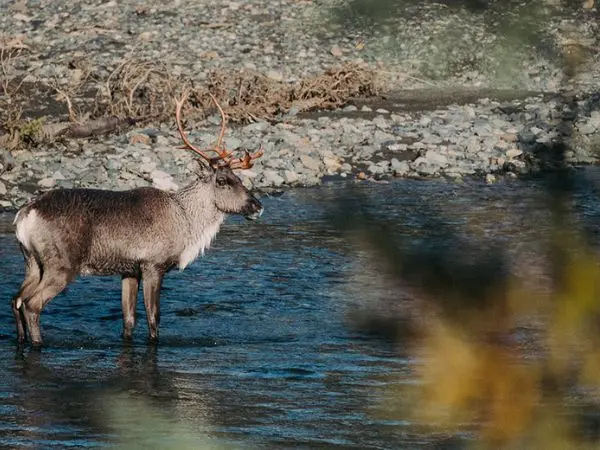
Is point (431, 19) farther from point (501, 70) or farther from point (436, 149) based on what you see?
point (436, 149)

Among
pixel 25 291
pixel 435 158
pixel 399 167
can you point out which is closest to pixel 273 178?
pixel 399 167

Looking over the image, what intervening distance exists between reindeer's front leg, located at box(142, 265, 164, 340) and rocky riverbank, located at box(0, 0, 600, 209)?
3.27m

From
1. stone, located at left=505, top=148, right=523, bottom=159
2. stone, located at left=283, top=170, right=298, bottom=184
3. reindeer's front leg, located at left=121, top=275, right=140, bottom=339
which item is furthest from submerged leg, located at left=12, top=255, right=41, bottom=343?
stone, located at left=505, top=148, right=523, bottom=159

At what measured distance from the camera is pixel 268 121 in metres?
18.9

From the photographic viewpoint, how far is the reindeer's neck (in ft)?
34.1

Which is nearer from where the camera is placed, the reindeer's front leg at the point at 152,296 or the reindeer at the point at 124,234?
the reindeer at the point at 124,234

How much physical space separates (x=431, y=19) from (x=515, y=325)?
4806 mm

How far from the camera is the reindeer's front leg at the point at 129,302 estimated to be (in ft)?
32.9

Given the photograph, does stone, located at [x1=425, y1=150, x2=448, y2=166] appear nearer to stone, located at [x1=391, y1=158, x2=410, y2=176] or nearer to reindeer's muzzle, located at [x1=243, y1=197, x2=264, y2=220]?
stone, located at [x1=391, y1=158, x2=410, y2=176]

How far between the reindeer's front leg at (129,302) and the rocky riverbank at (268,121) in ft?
11.1

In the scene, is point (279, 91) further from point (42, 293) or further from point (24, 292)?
point (42, 293)

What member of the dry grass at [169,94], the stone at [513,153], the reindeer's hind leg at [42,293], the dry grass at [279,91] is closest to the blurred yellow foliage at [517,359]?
the reindeer's hind leg at [42,293]

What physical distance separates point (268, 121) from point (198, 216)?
8493mm

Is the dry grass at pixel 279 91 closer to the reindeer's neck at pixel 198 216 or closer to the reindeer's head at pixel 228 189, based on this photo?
the reindeer's head at pixel 228 189
